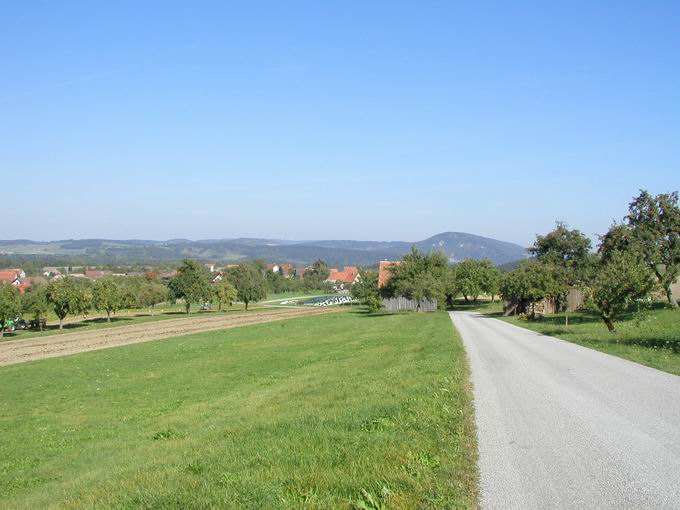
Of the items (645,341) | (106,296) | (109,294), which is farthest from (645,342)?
(109,294)

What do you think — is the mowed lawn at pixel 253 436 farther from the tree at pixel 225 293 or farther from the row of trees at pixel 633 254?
the tree at pixel 225 293

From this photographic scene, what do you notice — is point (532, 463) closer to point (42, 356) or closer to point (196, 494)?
point (196, 494)

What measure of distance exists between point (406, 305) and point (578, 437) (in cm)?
7718

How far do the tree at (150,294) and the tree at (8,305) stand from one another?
39.2 meters

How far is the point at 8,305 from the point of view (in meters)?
73.9

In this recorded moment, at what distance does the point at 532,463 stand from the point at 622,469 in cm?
106

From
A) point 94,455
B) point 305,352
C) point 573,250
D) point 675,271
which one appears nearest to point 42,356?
point 305,352

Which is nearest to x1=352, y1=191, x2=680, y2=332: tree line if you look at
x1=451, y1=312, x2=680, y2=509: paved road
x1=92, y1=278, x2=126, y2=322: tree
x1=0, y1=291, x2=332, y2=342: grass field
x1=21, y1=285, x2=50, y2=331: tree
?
x1=451, y1=312, x2=680, y2=509: paved road

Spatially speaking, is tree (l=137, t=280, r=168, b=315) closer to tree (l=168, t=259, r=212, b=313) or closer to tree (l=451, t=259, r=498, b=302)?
tree (l=168, t=259, r=212, b=313)

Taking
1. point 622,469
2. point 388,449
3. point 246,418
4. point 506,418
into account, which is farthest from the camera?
point 246,418

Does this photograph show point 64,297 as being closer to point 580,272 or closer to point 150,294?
point 150,294

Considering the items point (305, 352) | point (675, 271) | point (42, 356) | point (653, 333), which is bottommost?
point (42, 356)

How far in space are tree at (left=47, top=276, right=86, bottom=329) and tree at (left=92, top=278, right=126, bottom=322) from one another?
14.1ft

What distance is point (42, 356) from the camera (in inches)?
1778
